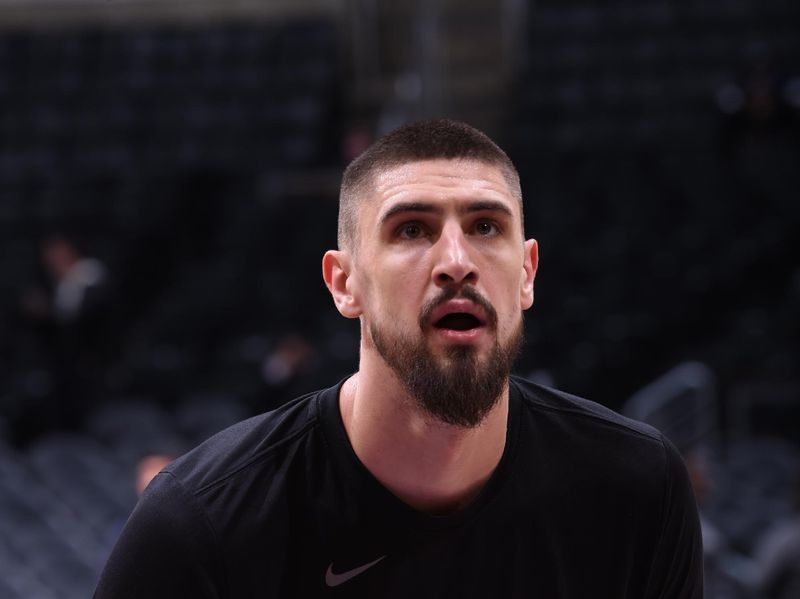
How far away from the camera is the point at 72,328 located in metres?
10.7

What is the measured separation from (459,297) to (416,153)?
0.97 feet

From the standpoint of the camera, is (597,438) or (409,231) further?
(597,438)

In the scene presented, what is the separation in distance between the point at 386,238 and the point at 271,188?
36.4ft

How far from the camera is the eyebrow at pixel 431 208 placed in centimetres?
216

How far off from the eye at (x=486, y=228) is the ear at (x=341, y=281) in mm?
255

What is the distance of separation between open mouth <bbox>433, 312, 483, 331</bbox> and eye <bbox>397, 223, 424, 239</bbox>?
151mm

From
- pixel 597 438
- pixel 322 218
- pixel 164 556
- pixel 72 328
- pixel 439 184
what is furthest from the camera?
pixel 322 218

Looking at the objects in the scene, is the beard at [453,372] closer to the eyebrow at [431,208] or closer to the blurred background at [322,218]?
the eyebrow at [431,208]

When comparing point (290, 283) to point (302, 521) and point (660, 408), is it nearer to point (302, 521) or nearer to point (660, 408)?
point (660, 408)

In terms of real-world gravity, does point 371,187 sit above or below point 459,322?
above

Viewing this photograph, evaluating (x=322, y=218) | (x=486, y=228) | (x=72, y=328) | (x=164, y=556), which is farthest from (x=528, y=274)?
(x=322, y=218)

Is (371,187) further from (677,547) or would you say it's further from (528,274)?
(677,547)

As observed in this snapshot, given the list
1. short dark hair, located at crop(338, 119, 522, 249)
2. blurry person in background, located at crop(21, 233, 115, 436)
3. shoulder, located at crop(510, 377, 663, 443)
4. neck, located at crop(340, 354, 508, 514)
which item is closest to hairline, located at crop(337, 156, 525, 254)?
short dark hair, located at crop(338, 119, 522, 249)

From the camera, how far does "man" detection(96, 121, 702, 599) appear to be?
2125mm
